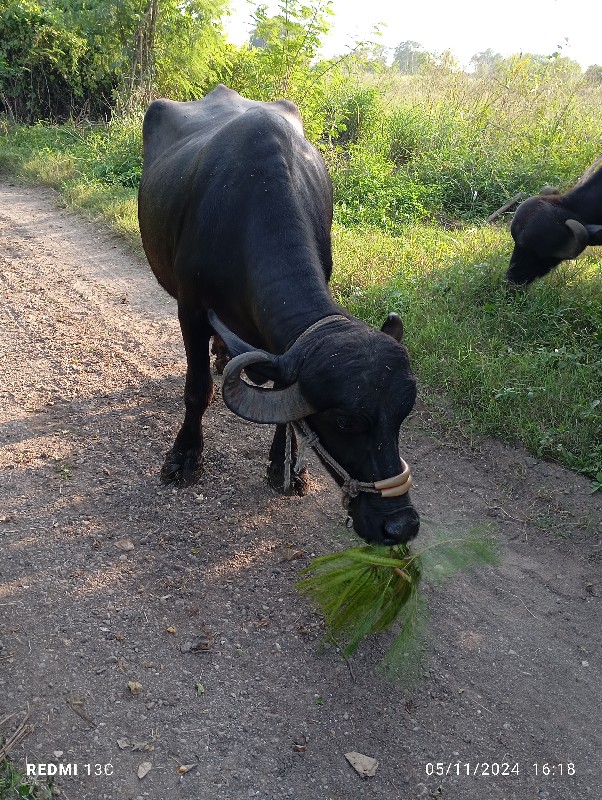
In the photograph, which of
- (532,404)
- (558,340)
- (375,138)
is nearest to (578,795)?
(532,404)

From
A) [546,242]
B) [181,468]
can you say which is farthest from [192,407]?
[546,242]

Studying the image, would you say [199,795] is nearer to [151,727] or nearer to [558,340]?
[151,727]

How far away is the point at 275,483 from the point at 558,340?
282cm

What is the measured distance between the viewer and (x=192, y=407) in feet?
14.0

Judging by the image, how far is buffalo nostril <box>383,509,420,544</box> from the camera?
116 inches

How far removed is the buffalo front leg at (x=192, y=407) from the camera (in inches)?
162

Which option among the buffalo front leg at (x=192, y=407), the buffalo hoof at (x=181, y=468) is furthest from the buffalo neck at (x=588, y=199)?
the buffalo hoof at (x=181, y=468)

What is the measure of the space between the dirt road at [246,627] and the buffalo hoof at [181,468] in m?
0.08

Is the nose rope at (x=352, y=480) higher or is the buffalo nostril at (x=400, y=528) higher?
the nose rope at (x=352, y=480)

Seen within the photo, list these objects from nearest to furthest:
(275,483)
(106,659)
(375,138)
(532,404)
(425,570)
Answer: (106,659) < (425,570) < (275,483) < (532,404) < (375,138)

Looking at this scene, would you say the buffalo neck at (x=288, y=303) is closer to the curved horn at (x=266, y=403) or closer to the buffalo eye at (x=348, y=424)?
the curved horn at (x=266, y=403)

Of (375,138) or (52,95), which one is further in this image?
(52,95)

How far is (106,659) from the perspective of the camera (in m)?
3.09
